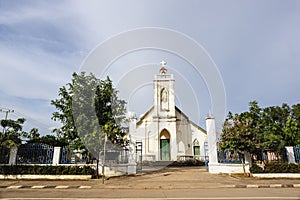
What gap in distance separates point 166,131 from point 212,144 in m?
11.0

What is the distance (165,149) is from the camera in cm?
2362

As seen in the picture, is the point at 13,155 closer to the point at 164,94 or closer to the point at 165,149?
the point at 165,149

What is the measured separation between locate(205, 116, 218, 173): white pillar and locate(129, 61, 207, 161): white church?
30.6 ft

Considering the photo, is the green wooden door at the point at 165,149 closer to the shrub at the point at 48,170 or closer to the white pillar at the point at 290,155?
the shrub at the point at 48,170

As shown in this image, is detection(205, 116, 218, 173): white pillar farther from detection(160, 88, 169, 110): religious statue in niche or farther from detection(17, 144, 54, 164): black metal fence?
detection(160, 88, 169, 110): religious statue in niche

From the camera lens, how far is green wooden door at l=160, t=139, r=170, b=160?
76.2 ft

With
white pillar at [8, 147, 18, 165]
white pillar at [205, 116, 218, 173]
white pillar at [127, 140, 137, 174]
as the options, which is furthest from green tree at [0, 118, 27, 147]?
white pillar at [205, 116, 218, 173]

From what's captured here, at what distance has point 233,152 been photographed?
12.8m

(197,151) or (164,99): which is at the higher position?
(164,99)

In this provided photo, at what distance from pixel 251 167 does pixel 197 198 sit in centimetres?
695

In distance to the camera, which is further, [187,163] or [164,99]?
[164,99]

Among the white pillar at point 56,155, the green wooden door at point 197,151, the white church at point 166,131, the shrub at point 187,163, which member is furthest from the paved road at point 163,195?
the green wooden door at point 197,151

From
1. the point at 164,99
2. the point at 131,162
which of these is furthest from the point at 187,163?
the point at 131,162

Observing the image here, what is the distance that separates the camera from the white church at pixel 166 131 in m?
23.2
